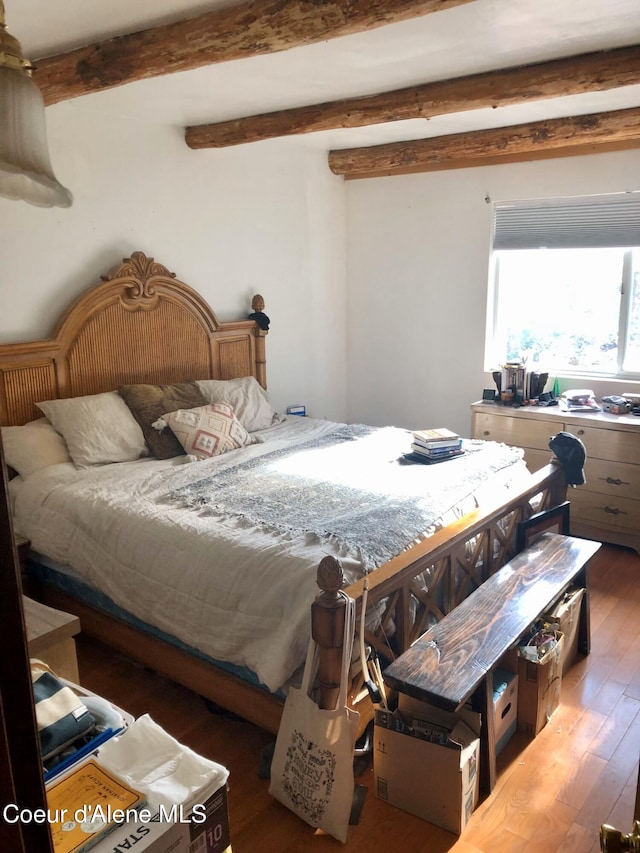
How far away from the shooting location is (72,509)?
8.48 feet

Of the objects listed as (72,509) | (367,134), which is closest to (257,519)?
(72,509)

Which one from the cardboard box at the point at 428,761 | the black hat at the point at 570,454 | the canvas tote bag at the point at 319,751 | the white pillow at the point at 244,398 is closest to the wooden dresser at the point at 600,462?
the black hat at the point at 570,454

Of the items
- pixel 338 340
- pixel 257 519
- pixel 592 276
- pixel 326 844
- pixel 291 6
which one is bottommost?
pixel 326 844

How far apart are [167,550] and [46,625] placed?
603mm

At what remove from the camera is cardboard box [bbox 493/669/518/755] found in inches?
81.0

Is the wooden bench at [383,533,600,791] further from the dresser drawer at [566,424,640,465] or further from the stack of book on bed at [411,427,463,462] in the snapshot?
the dresser drawer at [566,424,640,465]

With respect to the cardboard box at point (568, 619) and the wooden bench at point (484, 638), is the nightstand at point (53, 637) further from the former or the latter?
the cardboard box at point (568, 619)

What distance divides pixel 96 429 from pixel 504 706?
2053 mm

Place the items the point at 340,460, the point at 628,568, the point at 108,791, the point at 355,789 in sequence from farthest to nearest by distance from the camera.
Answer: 1. the point at 628,568
2. the point at 340,460
3. the point at 355,789
4. the point at 108,791

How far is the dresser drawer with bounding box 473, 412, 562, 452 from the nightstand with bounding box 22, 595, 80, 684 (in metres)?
2.92

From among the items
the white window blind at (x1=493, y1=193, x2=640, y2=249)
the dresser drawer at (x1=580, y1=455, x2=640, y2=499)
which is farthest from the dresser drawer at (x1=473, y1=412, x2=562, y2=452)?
the white window blind at (x1=493, y1=193, x2=640, y2=249)

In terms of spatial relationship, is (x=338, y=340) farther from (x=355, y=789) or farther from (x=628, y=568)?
(x=355, y=789)

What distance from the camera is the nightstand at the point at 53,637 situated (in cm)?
165

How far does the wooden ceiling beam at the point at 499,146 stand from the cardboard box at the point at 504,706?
9.35ft
